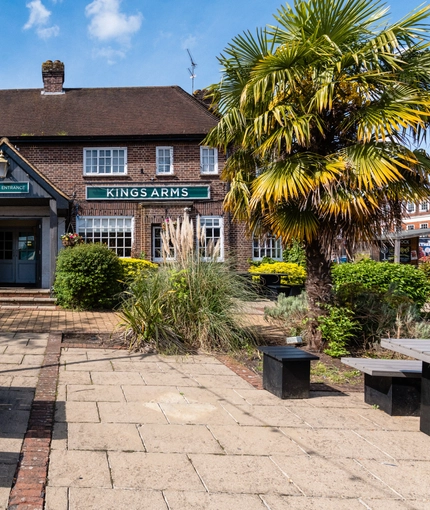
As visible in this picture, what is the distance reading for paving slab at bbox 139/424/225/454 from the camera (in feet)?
12.8

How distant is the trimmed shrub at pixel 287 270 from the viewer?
657 inches

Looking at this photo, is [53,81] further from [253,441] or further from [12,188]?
[253,441]

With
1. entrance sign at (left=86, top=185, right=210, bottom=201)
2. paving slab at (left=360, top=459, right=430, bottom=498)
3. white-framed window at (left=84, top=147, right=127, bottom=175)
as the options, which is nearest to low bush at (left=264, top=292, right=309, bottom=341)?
paving slab at (left=360, top=459, right=430, bottom=498)

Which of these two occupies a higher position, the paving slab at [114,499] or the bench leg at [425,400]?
the bench leg at [425,400]

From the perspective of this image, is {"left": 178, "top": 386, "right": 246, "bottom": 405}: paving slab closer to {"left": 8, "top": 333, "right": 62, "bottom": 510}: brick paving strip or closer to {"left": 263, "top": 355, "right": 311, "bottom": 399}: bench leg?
{"left": 263, "top": 355, "right": 311, "bottom": 399}: bench leg

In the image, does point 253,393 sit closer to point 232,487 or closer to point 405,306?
point 232,487

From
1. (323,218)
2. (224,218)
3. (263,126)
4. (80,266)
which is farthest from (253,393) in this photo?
(224,218)

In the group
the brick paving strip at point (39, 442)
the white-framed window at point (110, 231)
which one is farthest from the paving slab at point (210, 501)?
the white-framed window at point (110, 231)

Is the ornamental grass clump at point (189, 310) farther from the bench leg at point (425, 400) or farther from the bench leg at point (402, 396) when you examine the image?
the bench leg at point (425, 400)

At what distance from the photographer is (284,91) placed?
7551 mm

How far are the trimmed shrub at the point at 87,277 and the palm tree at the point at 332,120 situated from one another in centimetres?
555

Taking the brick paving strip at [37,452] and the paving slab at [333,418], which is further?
the paving slab at [333,418]

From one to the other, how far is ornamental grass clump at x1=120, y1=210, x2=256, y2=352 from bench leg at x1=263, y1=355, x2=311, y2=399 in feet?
6.85

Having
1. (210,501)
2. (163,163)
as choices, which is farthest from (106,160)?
(210,501)
